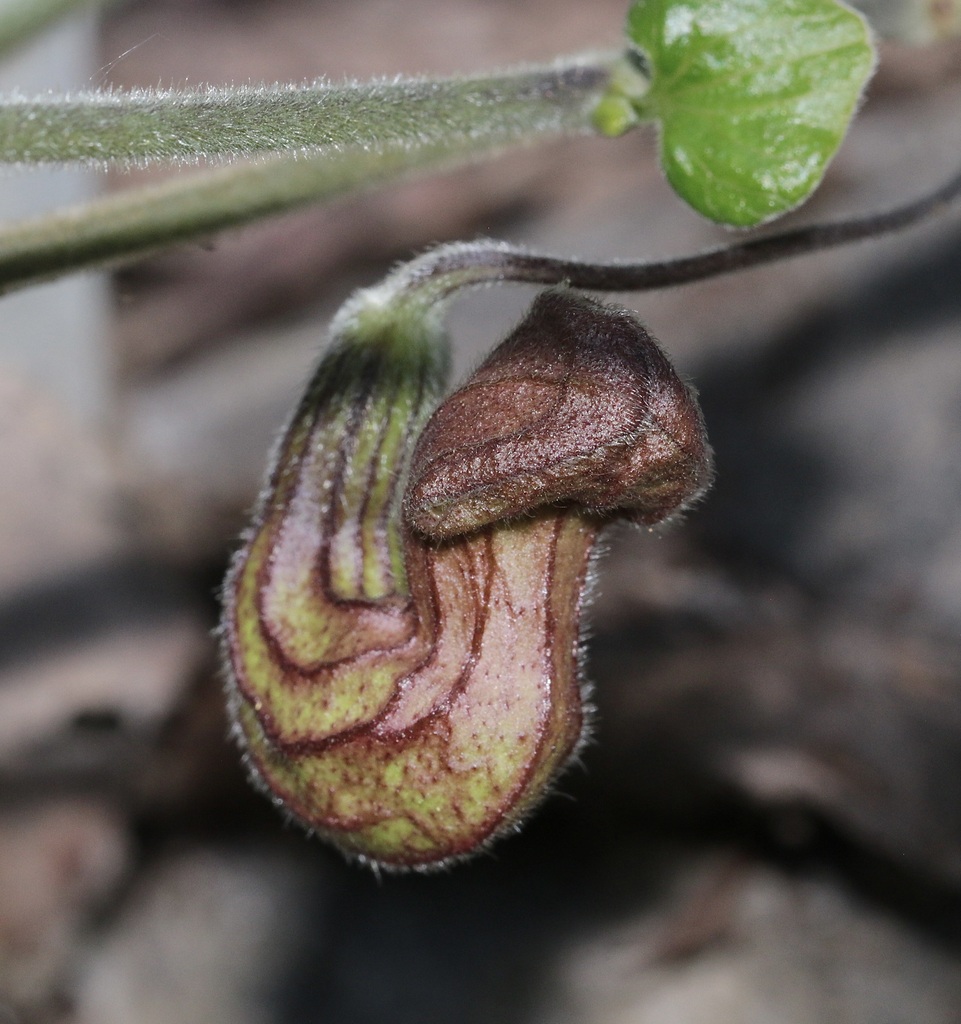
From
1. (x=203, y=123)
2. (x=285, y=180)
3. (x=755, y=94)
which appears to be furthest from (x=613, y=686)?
(x=203, y=123)

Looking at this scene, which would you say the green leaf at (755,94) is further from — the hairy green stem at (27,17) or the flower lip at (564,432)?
the hairy green stem at (27,17)

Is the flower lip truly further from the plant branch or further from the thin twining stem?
the plant branch

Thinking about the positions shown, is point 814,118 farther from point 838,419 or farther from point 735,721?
point 735,721

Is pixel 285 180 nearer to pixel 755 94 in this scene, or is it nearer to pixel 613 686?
pixel 755 94

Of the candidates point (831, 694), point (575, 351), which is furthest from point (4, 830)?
point (575, 351)

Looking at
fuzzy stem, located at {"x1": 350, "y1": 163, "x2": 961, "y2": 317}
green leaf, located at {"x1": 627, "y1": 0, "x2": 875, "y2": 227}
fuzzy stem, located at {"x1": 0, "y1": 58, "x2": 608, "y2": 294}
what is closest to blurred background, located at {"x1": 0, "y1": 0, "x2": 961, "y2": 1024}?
fuzzy stem, located at {"x1": 0, "y1": 58, "x2": 608, "y2": 294}

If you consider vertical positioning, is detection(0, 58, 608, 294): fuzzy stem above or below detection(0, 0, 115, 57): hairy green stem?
below
